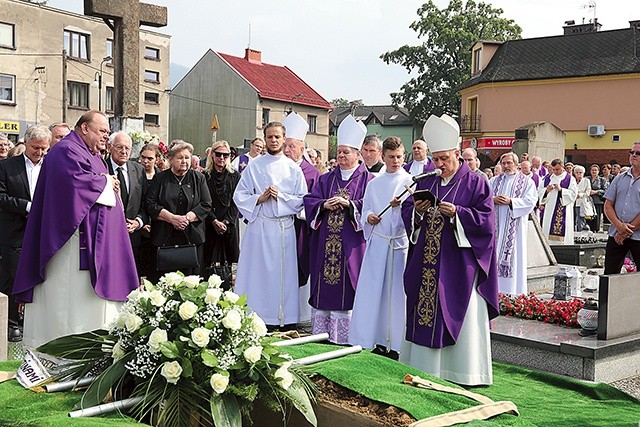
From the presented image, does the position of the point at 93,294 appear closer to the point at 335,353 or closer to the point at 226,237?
the point at 335,353

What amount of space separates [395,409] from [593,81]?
39764mm

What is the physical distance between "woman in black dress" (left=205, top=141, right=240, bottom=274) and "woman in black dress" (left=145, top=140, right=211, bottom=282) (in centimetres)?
72

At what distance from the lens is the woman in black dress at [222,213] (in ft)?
30.5

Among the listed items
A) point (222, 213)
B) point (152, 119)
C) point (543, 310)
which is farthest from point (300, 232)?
point (152, 119)

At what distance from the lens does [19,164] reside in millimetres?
7766

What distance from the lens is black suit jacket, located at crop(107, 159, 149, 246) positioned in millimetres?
8023

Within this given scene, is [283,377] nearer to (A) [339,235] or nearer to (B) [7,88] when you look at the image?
(A) [339,235]

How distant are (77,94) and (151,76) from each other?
473 cm

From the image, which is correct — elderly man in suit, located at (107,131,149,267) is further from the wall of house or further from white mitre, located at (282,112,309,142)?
the wall of house

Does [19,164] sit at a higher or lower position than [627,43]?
lower

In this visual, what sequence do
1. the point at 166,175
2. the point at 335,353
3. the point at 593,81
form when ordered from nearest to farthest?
the point at 335,353 < the point at 166,175 < the point at 593,81

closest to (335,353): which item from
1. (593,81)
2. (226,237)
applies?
(226,237)

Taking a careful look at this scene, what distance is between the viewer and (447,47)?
167ft

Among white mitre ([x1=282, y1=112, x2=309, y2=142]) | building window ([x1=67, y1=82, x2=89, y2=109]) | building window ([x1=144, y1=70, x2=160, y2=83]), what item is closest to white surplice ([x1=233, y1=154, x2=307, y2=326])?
white mitre ([x1=282, y1=112, x2=309, y2=142])
